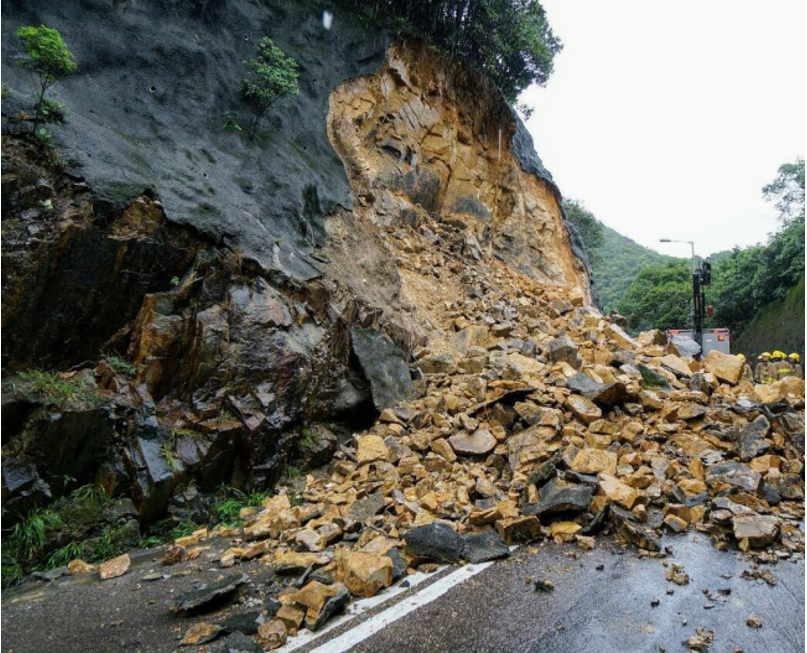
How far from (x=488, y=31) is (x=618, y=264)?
148 feet

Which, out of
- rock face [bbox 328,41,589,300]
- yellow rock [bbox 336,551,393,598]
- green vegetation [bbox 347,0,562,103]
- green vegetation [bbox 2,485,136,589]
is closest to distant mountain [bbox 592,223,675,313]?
rock face [bbox 328,41,589,300]

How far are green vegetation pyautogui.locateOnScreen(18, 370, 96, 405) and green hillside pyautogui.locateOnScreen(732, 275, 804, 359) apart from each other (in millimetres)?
24761

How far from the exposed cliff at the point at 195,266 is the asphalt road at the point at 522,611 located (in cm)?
114

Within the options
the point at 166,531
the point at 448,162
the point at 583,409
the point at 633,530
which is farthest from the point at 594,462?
the point at 448,162

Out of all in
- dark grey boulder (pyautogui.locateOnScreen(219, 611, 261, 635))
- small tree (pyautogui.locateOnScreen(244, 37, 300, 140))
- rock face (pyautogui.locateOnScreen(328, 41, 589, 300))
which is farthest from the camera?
rock face (pyautogui.locateOnScreen(328, 41, 589, 300))

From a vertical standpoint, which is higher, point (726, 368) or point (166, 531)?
point (726, 368)

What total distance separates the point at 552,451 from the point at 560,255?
12.0 m

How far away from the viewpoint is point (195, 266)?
5.55 m

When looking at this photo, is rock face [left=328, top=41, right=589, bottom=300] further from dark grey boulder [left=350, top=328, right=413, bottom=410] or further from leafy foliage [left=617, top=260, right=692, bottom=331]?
leafy foliage [left=617, top=260, right=692, bottom=331]

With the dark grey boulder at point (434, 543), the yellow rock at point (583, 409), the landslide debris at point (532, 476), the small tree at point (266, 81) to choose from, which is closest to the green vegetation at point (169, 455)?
the landslide debris at point (532, 476)

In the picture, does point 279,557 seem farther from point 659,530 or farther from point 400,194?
point 400,194

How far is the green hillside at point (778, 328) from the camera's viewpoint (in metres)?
20.7

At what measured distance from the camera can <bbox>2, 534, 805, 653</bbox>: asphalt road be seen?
2.62 m

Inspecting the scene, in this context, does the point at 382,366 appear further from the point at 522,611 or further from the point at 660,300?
the point at 660,300
